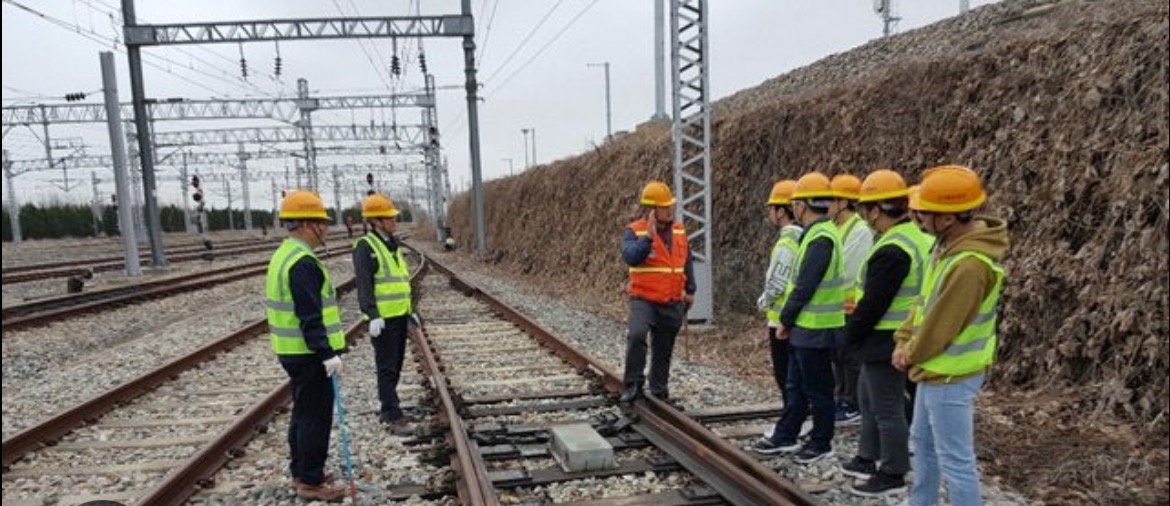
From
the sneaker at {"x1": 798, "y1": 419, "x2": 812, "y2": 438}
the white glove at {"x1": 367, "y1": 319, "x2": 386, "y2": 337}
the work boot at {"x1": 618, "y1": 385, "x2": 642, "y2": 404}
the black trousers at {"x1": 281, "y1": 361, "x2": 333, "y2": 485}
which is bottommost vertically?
the sneaker at {"x1": 798, "y1": 419, "x2": 812, "y2": 438}

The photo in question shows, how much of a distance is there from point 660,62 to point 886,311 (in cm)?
1830

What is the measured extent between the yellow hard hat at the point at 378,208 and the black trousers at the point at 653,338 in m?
2.15

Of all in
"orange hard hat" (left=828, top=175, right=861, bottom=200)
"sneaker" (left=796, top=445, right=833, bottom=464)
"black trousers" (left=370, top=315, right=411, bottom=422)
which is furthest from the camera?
"black trousers" (left=370, top=315, right=411, bottom=422)

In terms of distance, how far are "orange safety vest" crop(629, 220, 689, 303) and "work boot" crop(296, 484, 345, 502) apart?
285 cm

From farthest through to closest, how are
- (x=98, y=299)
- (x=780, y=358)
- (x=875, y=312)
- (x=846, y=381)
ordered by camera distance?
(x=98, y=299) → (x=846, y=381) → (x=780, y=358) → (x=875, y=312)

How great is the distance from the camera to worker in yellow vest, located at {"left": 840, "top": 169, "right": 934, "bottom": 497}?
14.4 feet

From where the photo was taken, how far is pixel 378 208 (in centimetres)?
637

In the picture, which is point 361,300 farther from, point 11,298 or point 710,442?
point 11,298

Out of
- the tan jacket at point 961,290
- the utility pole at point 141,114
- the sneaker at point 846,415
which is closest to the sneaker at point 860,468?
the sneaker at point 846,415

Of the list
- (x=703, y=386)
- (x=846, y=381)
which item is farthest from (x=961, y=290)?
(x=703, y=386)

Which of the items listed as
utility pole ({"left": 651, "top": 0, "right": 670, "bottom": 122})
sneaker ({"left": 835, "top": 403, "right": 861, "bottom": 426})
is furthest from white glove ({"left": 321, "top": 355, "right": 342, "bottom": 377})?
utility pole ({"left": 651, "top": 0, "right": 670, "bottom": 122})

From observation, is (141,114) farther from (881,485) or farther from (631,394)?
(881,485)

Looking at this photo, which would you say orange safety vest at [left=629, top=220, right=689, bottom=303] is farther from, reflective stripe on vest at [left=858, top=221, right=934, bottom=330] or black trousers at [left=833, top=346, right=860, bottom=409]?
reflective stripe on vest at [left=858, top=221, right=934, bottom=330]

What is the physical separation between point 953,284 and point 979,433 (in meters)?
2.55
